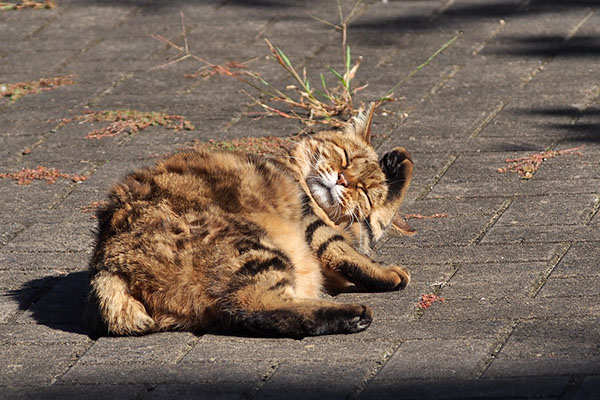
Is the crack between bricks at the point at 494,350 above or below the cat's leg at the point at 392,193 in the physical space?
above

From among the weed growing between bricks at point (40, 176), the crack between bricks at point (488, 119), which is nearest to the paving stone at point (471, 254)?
the crack between bricks at point (488, 119)

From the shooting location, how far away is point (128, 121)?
6773 mm

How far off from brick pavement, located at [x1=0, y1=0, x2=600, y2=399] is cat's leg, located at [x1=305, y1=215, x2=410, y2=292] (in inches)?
3.1

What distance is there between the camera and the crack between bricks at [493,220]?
16.2ft

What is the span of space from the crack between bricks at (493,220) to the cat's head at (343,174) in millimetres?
574

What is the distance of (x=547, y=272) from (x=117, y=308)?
1.89 m

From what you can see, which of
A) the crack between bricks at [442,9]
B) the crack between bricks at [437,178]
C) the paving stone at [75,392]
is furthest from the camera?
the crack between bricks at [442,9]

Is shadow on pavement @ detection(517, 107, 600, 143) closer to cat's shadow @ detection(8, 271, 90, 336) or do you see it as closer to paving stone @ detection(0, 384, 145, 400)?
cat's shadow @ detection(8, 271, 90, 336)

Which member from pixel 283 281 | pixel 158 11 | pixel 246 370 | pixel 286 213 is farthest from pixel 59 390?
pixel 158 11

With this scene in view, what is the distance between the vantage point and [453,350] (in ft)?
12.4

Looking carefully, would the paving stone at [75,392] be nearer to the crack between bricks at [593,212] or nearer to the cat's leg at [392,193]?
the cat's leg at [392,193]

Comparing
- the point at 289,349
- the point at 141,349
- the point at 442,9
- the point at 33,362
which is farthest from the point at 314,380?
the point at 442,9

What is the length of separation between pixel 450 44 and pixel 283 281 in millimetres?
4187

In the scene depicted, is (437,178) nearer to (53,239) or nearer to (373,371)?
(53,239)
